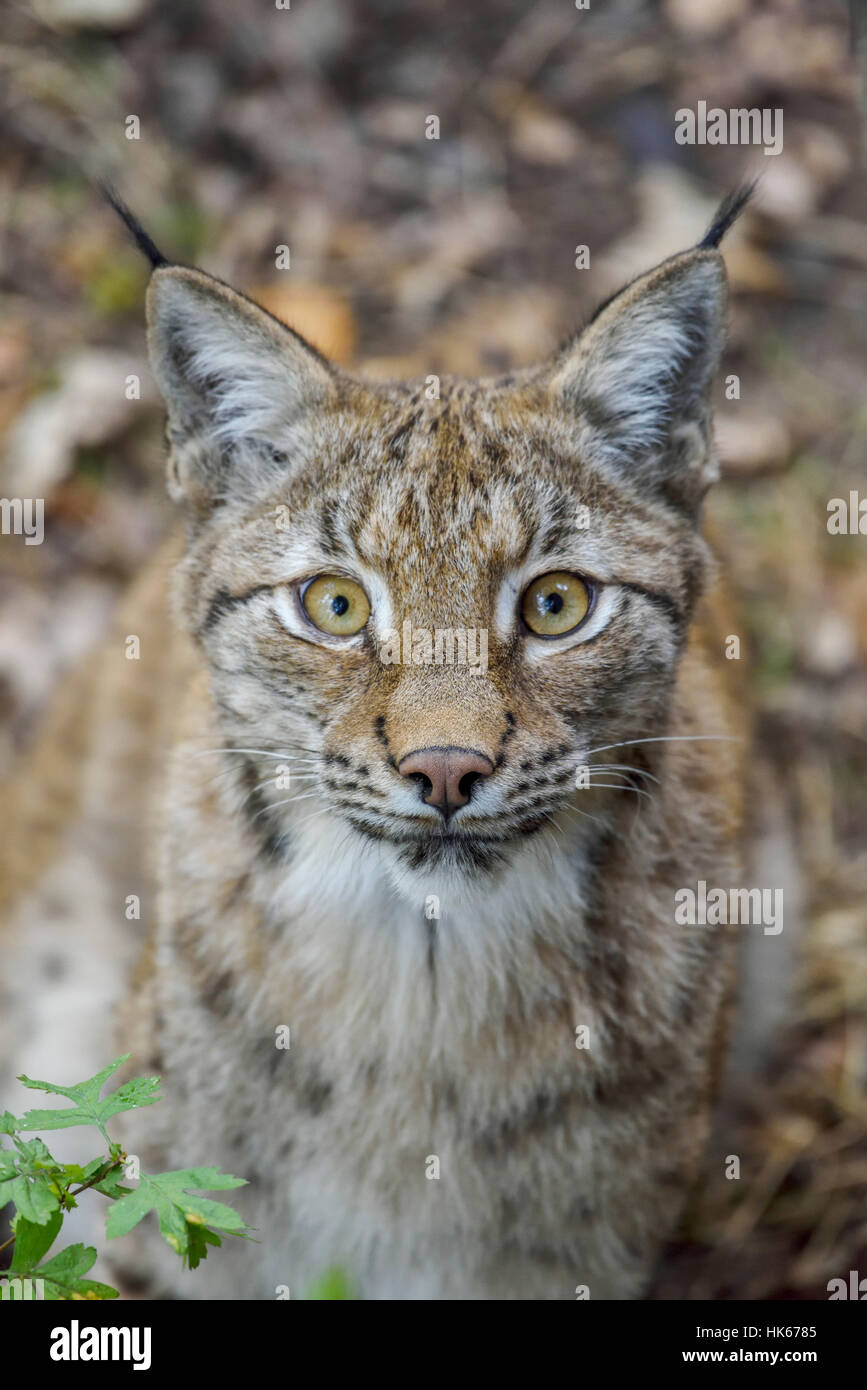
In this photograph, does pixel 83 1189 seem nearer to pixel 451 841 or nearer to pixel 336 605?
pixel 451 841

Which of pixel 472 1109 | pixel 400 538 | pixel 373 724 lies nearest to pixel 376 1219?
pixel 472 1109

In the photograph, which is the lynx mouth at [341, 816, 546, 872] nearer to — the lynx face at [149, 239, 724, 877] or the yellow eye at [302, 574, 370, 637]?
the lynx face at [149, 239, 724, 877]

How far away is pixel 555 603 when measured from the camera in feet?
11.3

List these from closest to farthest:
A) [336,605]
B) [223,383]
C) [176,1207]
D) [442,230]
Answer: [176,1207], [336,605], [223,383], [442,230]

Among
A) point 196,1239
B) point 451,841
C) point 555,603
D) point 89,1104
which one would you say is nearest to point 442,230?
point 555,603

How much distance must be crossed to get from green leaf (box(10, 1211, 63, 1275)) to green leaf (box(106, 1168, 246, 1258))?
193 millimetres

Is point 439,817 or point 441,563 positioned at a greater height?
point 441,563

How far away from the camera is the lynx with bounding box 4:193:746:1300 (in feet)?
10.9

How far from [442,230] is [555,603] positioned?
178 inches

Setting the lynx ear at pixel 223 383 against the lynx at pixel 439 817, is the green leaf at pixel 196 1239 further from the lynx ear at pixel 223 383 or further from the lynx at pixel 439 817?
the lynx ear at pixel 223 383

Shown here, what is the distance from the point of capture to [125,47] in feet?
24.6

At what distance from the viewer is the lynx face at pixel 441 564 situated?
3.21 metres

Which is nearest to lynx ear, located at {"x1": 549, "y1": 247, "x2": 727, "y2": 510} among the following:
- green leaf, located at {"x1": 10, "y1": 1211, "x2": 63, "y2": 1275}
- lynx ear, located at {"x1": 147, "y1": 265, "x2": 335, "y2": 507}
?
lynx ear, located at {"x1": 147, "y1": 265, "x2": 335, "y2": 507}
